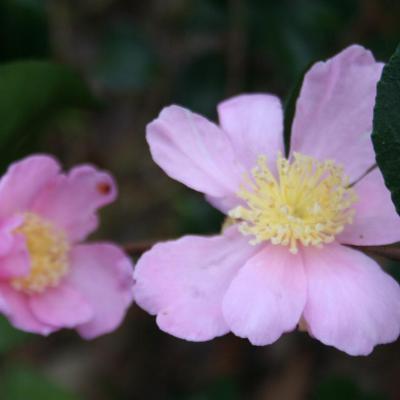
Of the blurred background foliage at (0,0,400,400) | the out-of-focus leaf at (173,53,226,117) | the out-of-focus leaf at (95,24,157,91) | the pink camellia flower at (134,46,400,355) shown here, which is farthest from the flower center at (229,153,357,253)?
the out-of-focus leaf at (95,24,157,91)

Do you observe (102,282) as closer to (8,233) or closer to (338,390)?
(8,233)

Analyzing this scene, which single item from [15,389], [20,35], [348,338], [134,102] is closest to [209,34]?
[20,35]

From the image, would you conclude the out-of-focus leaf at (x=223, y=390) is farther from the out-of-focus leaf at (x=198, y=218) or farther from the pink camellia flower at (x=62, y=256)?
the pink camellia flower at (x=62, y=256)

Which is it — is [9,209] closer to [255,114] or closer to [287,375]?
[255,114]

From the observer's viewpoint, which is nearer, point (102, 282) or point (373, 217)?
point (373, 217)

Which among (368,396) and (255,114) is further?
(368,396)

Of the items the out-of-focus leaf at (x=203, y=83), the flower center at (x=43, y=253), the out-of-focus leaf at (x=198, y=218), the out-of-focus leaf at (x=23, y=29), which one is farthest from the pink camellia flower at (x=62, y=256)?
the out-of-focus leaf at (x=203, y=83)

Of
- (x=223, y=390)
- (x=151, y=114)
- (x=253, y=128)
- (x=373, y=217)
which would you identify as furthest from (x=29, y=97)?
(x=151, y=114)
